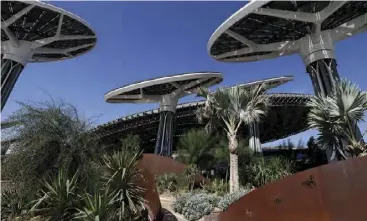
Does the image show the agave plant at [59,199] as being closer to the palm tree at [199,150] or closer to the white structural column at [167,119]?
the palm tree at [199,150]

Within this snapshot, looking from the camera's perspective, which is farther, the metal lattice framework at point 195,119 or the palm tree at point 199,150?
the metal lattice framework at point 195,119

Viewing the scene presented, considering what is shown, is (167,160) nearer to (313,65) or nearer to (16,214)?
(16,214)

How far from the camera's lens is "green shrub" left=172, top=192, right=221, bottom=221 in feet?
44.2

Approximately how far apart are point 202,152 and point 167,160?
2.85 metres

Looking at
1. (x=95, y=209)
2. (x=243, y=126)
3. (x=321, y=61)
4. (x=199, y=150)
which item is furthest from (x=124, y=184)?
(x=243, y=126)

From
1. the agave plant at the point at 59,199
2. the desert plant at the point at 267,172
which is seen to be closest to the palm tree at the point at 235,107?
the desert plant at the point at 267,172

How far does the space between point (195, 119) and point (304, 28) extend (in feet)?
110

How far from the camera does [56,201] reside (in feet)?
32.0

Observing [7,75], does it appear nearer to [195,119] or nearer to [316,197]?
[195,119]

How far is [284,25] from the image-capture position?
1073 inches

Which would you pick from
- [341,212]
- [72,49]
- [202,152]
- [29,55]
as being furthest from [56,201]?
[72,49]

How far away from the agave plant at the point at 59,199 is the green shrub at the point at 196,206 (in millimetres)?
5337

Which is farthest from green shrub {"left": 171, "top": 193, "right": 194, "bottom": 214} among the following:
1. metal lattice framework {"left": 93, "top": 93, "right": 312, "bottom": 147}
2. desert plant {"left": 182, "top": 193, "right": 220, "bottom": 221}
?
metal lattice framework {"left": 93, "top": 93, "right": 312, "bottom": 147}

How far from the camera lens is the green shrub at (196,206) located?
1346 cm
